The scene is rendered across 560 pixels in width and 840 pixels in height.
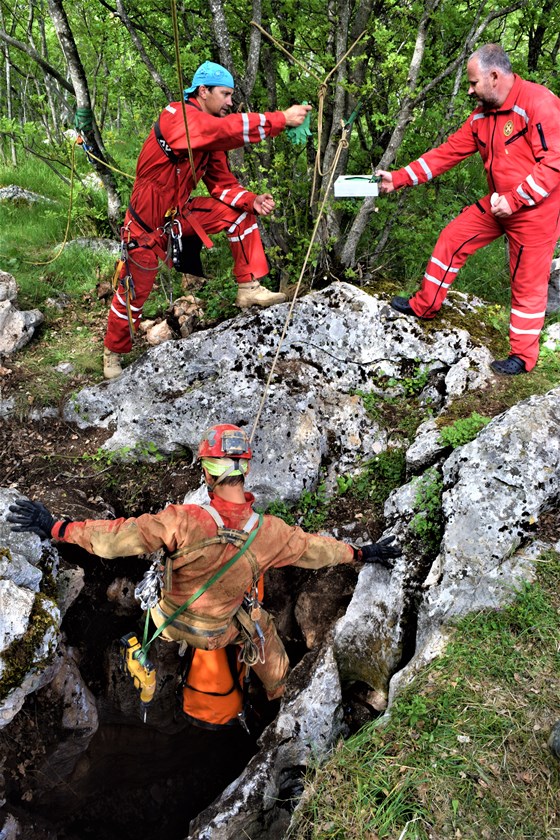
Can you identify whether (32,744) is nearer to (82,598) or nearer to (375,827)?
(82,598)

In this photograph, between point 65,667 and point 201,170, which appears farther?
point 201,170

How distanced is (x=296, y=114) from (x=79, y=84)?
3252 millimetres

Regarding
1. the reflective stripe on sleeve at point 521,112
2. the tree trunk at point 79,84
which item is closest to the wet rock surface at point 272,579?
the reflective stripe on sleeve at point 521,112

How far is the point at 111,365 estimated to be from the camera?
19.0 ft

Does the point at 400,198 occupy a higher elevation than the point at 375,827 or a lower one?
higher

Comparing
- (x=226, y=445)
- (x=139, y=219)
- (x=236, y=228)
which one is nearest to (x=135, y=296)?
(x=139, y=219)

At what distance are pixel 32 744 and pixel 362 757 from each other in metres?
2.86

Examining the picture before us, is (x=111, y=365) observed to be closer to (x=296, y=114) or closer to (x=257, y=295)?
(x=257, y=295)

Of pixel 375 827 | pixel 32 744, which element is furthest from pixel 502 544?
pixel 32 744

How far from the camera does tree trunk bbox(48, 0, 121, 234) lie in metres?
6.10

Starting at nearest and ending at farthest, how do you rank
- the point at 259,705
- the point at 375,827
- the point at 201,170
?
the point at 375,827 < the point at 259,705 < the point at 201,170

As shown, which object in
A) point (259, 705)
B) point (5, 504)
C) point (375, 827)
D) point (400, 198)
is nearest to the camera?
point (375, 827)

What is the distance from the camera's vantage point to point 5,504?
4324 millimetres

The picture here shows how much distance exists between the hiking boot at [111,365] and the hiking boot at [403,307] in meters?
2.85
